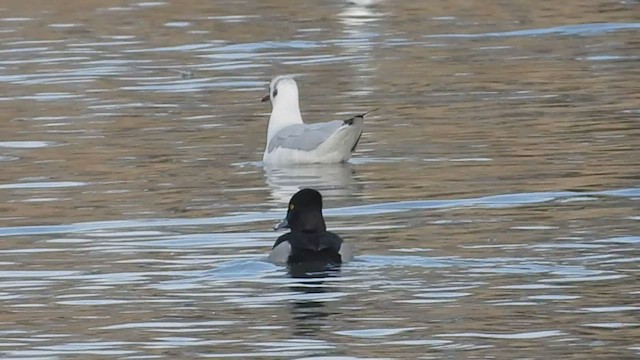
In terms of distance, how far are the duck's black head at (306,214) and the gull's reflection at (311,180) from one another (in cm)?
281

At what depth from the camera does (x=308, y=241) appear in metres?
11.8

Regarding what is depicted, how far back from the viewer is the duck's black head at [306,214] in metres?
12.1

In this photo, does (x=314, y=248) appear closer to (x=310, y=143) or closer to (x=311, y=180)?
(x=311, y=180)

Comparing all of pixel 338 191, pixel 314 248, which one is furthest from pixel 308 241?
pixel 338 191

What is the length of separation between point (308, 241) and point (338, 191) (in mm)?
3905

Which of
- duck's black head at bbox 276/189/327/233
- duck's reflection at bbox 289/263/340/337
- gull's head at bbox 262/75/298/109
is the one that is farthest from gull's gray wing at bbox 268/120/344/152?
duck's reflection at bbox 289/263/340/337

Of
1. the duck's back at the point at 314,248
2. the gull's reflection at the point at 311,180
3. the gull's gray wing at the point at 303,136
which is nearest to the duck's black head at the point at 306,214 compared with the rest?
the duck's back at the point at 314,248

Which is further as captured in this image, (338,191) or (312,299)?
(338,191)

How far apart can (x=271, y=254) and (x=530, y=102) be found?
9176 mm

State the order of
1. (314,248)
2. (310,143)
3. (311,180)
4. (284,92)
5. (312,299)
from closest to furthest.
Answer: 1. (312,299)
2. (314,248)
3. (311,180)
4. (310,143)
5. (284,92)

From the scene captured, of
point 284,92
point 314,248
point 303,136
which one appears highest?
point 314,248

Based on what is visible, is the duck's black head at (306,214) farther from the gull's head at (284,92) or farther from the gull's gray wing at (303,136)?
the gull's head at (284,92)

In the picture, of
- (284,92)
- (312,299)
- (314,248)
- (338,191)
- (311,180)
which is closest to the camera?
(312,299)

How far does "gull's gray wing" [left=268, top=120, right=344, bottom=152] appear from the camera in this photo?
Result: 17344 mm
